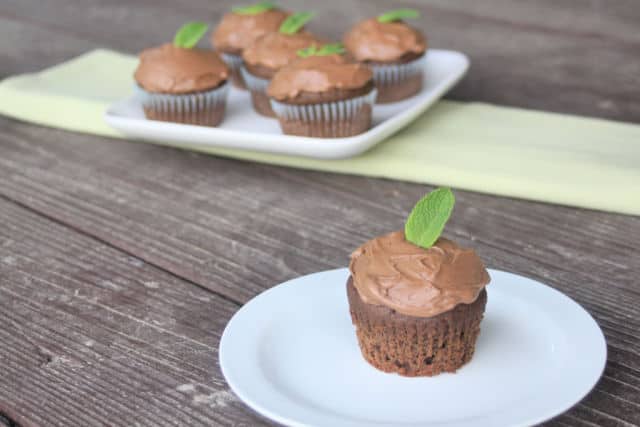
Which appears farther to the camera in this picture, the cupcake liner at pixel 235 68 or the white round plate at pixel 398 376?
the cupcake liner at pixel 235 68

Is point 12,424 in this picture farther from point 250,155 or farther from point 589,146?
point 589,146

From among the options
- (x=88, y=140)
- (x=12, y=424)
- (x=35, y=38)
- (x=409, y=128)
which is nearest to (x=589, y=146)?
(x=409, y=128)

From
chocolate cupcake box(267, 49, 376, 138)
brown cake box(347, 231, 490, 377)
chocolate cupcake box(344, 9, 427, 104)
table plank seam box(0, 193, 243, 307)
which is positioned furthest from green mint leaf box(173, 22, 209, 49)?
brown cake box(347, 231, 490, 377)

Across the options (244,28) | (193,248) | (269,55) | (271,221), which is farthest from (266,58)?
(193,248)

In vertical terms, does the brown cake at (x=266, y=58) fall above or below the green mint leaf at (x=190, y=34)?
below

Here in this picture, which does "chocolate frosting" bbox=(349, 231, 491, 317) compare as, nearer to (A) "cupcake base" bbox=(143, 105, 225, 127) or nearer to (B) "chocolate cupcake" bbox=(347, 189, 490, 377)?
(B) "chocolate cupcake" bbox=(347, 189, 490, 377)

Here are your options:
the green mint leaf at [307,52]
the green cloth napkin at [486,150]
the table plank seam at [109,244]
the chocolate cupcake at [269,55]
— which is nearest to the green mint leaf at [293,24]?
the chocolate cupcake at [269,55]

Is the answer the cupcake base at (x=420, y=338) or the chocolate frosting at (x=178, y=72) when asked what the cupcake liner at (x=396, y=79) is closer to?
the chocolate frosting at (x=178, y=72)
